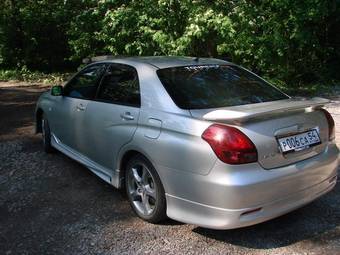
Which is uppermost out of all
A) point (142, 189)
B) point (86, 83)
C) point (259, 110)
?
point (259, 110)

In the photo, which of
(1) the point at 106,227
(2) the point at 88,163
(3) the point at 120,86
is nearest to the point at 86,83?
(3) the point at 120,86

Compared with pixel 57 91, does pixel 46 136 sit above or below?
below

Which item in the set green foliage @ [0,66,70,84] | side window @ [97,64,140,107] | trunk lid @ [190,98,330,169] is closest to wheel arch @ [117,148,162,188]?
side window @ [97,64,140,107]

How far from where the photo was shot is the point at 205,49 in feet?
35.1

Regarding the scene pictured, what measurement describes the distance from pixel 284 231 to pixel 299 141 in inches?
32.1

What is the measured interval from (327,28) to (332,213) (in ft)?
28.0

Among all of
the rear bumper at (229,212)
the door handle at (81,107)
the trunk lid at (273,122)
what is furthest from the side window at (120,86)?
the rear bumper at (229,212)

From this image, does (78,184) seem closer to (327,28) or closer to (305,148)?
(305,148)

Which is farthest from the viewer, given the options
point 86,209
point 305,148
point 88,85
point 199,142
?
point 88,85

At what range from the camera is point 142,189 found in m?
4.33

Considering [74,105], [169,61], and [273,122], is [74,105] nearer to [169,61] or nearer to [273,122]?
[169,61]

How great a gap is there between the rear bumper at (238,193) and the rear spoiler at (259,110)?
0.35 meters

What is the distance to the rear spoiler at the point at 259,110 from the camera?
3560mm

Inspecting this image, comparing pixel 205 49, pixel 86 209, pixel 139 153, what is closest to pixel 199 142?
pixel 139 153
